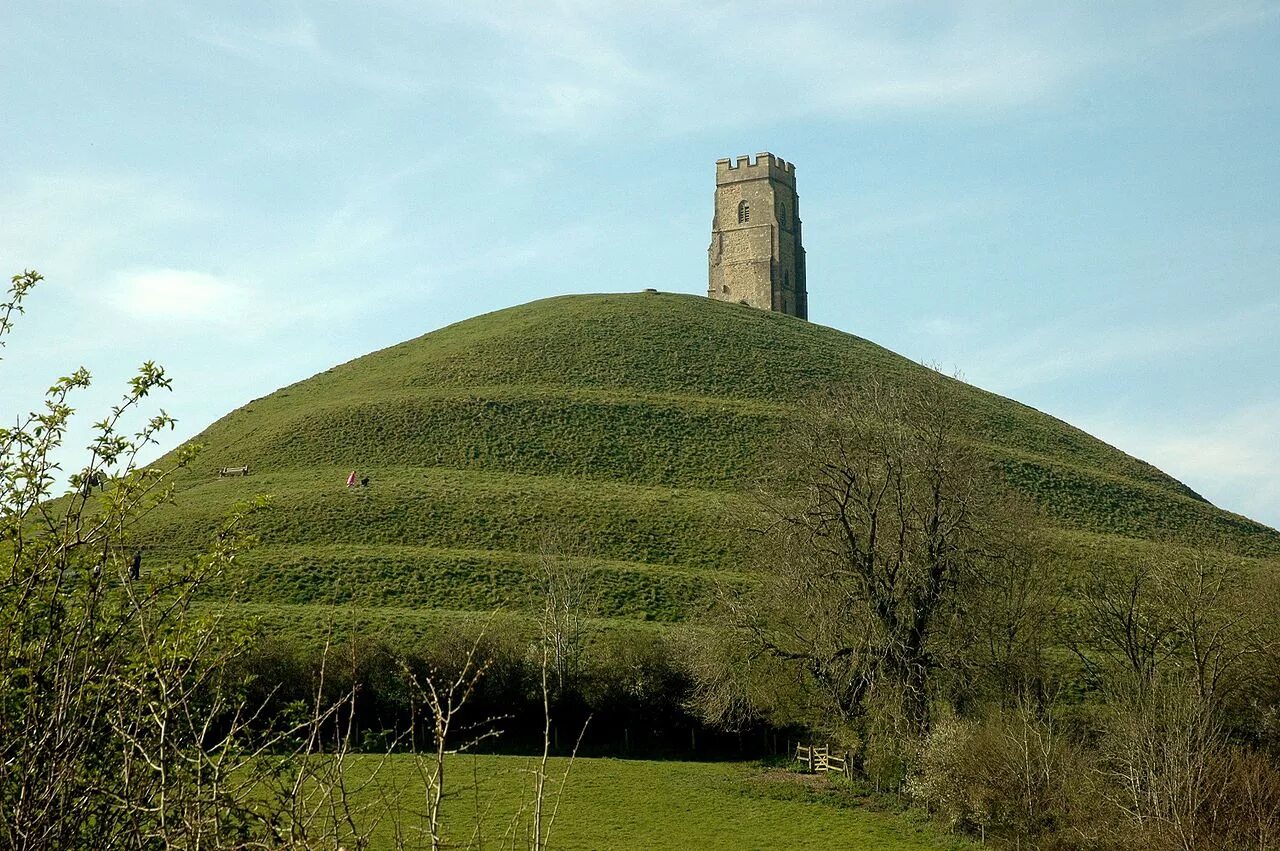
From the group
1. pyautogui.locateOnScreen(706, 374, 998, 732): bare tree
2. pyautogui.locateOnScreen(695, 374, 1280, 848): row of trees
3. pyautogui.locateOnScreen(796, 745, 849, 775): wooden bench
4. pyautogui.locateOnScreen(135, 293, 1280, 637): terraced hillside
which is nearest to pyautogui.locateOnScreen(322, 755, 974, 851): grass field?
pyautogui.locateOnScreen(796, 745, 849, 775): wooden bench

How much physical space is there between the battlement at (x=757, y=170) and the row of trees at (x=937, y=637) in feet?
253

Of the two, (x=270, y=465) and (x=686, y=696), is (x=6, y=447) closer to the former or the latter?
(x=686, y=696)

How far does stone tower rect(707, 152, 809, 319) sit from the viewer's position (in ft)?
368

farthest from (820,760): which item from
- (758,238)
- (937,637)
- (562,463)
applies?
(758,238)

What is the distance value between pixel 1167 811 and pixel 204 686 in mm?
17904

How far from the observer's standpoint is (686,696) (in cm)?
4078

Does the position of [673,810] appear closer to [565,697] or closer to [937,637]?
[937,637]

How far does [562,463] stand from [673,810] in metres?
44.2

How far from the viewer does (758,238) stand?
113m

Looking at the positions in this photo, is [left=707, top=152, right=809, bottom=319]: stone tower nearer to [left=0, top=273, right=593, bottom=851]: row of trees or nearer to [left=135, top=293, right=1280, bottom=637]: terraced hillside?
[left=135, top=293, right=1280, bottom=637]: terraced hillside

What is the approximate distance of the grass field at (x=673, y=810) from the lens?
26.9 meters

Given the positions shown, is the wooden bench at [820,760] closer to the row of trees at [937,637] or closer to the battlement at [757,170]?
the row of trees at [937,637]

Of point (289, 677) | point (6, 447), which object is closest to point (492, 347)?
point (289, 677)

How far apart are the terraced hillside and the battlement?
13940mm
